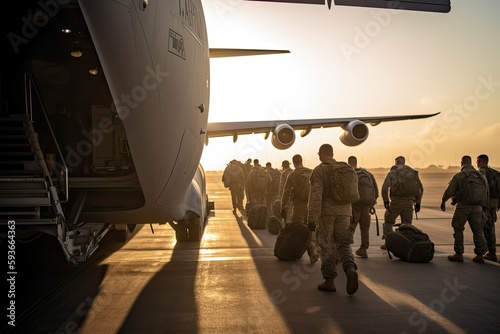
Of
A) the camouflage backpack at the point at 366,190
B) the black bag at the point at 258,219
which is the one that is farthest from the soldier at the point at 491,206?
the black bag at the point at 258,219

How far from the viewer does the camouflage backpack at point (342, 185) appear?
5285 millimetres

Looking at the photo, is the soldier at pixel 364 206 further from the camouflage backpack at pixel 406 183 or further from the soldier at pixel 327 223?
the soldier at pixel 327 223

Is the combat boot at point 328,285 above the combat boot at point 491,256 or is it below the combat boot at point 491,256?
above

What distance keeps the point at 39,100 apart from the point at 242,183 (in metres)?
11.6

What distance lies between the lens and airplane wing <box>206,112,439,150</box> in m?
11.7

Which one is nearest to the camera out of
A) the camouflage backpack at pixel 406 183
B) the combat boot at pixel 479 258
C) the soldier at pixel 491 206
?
the combat boot at pixel 479 258

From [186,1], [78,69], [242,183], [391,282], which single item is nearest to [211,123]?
[242,183]

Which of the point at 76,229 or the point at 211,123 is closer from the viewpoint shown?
the point at 76,229

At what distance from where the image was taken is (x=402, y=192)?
790 cm

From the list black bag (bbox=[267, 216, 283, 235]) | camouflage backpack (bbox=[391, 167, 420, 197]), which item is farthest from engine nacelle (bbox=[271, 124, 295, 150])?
camouflage backpack (bbox=[391, 167, 420, 197])

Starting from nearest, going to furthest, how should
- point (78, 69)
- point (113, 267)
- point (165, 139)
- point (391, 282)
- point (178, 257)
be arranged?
point (165, 139) < point (391, 282) < point (78, 69) < point (113, 267) < point (178, 257)

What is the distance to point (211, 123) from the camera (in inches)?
482

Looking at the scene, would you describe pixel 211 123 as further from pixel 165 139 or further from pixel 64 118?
pixel 165 139

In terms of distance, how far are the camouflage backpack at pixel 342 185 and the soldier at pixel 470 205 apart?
111 inches
